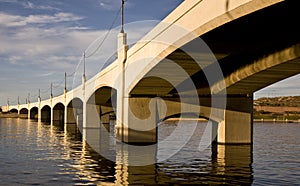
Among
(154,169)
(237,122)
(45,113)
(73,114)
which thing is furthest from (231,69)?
(45,113)

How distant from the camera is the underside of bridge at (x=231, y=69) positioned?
1931 cm

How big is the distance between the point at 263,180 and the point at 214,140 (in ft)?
66.3

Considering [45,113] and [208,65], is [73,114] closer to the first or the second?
[45,113]

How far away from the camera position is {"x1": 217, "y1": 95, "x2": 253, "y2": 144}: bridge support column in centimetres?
3791

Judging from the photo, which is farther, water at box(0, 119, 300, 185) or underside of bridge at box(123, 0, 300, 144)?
water at box(0, 119, 300, 185)

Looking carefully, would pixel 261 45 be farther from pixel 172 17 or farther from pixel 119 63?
pixel 119 63

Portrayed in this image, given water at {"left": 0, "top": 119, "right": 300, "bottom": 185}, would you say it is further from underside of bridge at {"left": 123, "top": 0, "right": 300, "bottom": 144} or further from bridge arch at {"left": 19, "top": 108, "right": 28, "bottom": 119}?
bridge arch at {"left": 19, "top": 108, "right": 28, "bottom": 119}

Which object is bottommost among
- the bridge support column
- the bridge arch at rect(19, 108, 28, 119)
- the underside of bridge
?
the bridge arch at rect(19, 108, 28, 119)

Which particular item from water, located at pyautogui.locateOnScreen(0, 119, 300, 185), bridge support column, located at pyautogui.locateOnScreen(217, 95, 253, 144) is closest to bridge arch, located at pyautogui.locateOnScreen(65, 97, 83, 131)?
bridge support column, located at pyautogui.locateOnScreen(217, 95, 253, 144)

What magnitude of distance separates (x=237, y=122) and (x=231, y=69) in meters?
7.42

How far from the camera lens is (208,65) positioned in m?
26.8

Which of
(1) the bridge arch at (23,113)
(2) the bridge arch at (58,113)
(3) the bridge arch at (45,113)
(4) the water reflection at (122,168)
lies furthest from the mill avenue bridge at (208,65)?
(1) the bridge arch at (23,113)

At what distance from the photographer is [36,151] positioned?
106 ft

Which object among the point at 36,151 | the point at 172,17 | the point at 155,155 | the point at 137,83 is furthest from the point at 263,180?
the point at 36,151
